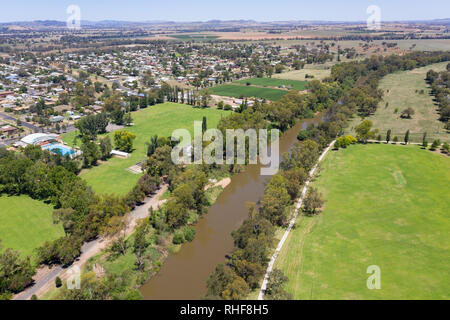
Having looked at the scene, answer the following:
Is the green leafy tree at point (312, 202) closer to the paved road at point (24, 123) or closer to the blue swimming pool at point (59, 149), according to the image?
the blue swimming pool at point (59, 149)

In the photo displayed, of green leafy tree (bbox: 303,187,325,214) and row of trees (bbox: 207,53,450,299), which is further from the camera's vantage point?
green leafy tree (bbox: 303,187,325,214)

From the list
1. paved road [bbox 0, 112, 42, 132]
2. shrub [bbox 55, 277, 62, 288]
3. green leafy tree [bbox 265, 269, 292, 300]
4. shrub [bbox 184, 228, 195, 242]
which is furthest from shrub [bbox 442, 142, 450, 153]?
paved road [bbox 0, 112, 42, 132]

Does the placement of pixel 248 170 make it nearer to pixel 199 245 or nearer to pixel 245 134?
pixel 245 134

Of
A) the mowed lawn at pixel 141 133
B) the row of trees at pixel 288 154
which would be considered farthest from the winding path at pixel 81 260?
the row of trees at pixel 288 154

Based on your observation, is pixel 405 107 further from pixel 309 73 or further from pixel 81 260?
pixel 81 260

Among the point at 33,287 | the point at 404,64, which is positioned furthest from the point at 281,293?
the point at 404,64

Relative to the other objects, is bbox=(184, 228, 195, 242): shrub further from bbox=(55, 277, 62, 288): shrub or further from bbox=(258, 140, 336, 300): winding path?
bbox=(55, 277, 62, 288): shrub
